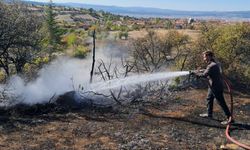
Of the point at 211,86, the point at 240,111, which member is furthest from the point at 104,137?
the point at 240,111

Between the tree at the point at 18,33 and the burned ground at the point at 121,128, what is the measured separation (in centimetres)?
322

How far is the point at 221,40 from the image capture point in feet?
54.5

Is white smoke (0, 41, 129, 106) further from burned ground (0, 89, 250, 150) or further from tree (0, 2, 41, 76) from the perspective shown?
tree (0, 2, 41, 76)

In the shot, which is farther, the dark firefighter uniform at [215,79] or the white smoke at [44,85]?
the white smoke at [44,85]

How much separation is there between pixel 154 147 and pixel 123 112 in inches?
109

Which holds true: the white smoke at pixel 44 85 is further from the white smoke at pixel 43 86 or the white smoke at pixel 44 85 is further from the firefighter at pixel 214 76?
the firefighter at pixel 214 76

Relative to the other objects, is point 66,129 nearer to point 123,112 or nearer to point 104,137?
point 104,137

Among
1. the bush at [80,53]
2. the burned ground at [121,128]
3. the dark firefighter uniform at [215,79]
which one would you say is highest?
the dark firefighter uniform at [215,79]

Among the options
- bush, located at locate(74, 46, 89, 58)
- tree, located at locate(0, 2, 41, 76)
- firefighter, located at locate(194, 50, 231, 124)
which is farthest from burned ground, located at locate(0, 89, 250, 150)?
bush, located at locate(74, 46, 89, 58)

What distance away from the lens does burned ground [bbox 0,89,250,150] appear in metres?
8.81

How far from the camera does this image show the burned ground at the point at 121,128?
347 inches

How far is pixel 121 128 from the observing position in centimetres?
991

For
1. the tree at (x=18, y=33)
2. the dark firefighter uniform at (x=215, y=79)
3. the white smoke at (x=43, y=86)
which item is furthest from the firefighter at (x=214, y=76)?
the tree at (x=18, y=33)

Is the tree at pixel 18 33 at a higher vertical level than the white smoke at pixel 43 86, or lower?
higher
